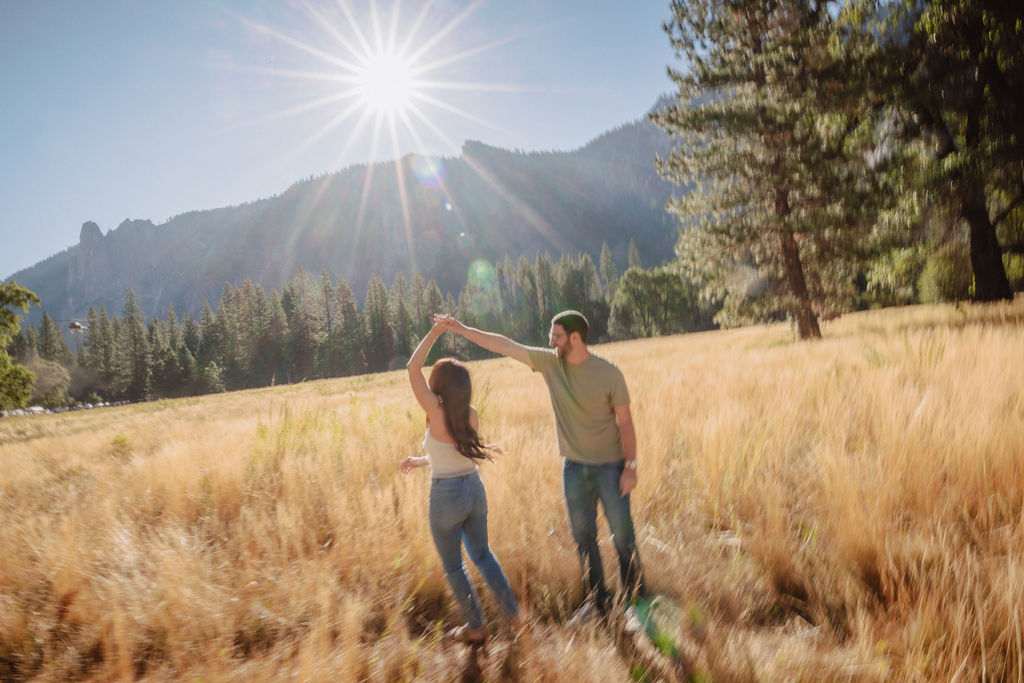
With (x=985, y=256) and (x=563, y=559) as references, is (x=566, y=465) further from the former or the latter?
(x=985, y=256)

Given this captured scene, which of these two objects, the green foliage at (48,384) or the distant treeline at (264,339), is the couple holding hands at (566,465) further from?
the green foliage at (48,384)

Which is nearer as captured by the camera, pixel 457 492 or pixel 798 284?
pixel 457 492

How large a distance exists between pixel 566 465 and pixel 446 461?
801mm

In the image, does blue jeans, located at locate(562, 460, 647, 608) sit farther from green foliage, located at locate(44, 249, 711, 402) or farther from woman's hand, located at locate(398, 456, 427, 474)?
green foliage, located at locate(44, 249, 711, 402)

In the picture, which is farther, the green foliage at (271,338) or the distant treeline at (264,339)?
the green foliage at (271,338)

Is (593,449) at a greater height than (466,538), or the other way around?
(593,449)

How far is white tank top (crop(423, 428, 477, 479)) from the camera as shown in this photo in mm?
2449

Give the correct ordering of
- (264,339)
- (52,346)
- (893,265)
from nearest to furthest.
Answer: (893,265)
(264,339)
(52,346)

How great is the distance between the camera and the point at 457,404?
8.22ft

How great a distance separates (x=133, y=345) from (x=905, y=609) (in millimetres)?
93758

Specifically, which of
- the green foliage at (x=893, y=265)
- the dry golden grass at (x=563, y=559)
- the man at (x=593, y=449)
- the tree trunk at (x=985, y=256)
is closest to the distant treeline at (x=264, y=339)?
the green foliage at (x=893, y=265)

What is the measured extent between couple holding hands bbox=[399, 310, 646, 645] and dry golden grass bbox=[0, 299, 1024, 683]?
196mm

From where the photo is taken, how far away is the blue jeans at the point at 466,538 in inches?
91.8

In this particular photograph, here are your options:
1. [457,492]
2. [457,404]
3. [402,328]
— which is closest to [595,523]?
[457,492]
